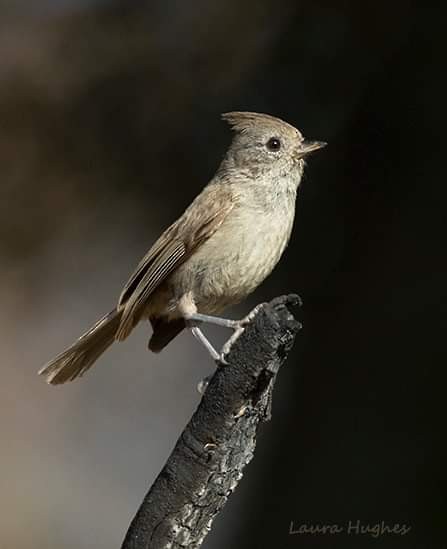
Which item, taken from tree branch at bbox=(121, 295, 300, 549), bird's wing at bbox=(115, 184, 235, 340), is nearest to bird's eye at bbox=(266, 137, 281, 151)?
bird's wing at bbox=(115, 184, 235, 340)

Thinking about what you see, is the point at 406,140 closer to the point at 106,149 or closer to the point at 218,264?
the point at 218,264

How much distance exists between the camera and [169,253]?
14.2 ft

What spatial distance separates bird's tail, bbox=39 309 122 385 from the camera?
442 centimetres

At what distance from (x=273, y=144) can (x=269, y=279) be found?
109 centimetres

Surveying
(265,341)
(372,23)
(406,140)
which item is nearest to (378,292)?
(406,140)

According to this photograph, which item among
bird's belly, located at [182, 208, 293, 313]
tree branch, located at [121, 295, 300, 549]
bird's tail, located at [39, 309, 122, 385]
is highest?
bird's belly, located at [182, 208, 293, 313]

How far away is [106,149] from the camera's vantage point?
676cm

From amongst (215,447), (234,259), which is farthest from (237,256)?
(215,447)

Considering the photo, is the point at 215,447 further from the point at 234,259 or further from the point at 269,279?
the point at 269,279

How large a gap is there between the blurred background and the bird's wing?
104 centimetres
